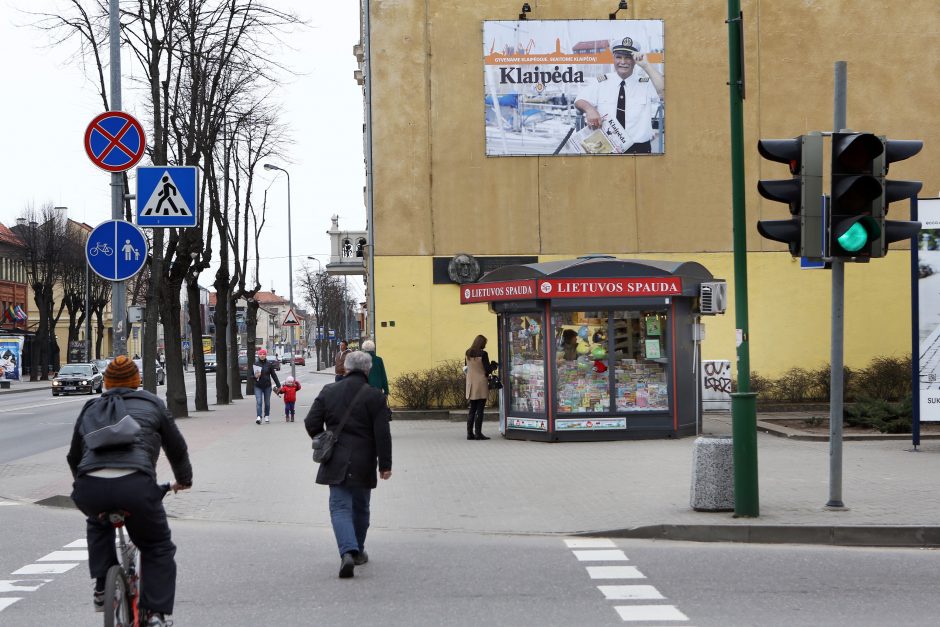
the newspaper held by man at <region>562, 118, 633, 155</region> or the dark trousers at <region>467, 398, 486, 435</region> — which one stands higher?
the newspaper held by man at <region>562, 118, 633, 155</region>

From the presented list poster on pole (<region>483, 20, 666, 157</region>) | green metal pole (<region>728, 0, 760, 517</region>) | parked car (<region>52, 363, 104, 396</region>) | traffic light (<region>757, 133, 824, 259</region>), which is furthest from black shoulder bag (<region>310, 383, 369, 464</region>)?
parked car (<region>52, 363, 104, 396</region>)

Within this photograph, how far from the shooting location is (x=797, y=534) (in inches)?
392

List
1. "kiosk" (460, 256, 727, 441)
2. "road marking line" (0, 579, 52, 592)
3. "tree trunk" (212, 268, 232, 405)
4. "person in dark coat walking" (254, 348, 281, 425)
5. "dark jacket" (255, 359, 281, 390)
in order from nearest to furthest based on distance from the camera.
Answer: "road marking line" (0, 579, 52, 592), "kiosk" (460, 256, 727, 441), "person in dark coat walking" (254, 348, 281, 425), "dark jacket" (255, 359, 281, 390), "tree trunk" (212, 268, 232, 405)

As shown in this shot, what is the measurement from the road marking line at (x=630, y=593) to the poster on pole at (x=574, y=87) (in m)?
19.9

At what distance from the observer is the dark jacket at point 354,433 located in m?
8.73

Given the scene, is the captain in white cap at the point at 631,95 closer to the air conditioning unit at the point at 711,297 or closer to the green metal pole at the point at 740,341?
the air conditioning unit at the point at 711,297

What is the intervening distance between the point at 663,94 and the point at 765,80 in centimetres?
233

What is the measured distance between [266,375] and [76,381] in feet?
89.2

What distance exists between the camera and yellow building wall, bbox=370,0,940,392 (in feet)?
88.9

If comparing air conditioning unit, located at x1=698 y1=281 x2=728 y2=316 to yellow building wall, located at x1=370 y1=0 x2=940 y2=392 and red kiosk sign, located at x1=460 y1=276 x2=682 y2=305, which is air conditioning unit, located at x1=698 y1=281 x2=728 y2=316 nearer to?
red kiosk sign, located at x1=460 y1=276 x2=682 y2=305

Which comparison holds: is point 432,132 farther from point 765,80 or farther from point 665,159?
point 765,80

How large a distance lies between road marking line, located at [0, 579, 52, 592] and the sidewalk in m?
3.26

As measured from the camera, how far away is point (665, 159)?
90.1 feet

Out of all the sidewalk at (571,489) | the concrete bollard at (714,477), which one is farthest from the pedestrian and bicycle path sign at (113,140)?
the concrete bollard at (714,477)
